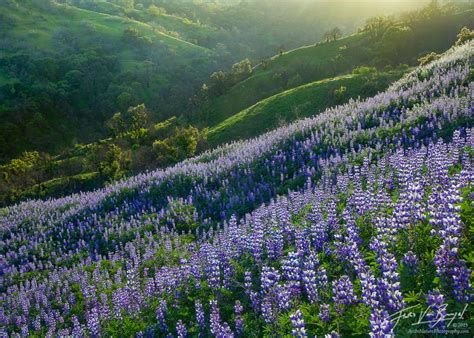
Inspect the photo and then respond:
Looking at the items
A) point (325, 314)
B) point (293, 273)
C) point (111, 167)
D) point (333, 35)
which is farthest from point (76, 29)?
point (325, 314)

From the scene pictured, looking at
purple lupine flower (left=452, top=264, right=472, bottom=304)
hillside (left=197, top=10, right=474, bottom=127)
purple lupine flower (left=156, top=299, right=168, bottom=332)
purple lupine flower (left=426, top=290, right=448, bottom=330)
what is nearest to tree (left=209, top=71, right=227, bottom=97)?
hillside (left=197, top=10, right=474, bottom=127)

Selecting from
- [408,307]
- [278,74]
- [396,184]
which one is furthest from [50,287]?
[278,74]

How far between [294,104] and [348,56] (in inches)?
1218

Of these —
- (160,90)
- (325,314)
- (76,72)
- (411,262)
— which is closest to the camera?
(325,314)

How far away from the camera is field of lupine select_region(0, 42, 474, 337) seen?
6121mm

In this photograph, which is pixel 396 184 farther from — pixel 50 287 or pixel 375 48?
pixel 375 48

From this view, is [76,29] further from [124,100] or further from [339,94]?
[339,94]

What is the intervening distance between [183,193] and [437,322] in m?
18.1

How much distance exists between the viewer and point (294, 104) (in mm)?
51250

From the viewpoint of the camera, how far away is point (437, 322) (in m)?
4.81

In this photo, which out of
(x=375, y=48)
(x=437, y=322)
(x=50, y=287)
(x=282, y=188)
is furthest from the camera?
(x=375, y=48)

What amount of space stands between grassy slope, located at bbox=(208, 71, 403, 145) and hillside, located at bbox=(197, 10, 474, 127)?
17.3 metres

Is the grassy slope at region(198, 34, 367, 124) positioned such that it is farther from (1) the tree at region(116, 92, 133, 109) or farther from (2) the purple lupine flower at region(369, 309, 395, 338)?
(2) the purple lupine flower at region(369, 309, 395, 338)

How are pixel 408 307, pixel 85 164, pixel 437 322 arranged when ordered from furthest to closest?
pixel 85 164 → pixel 408 307 → pixel 437 322
